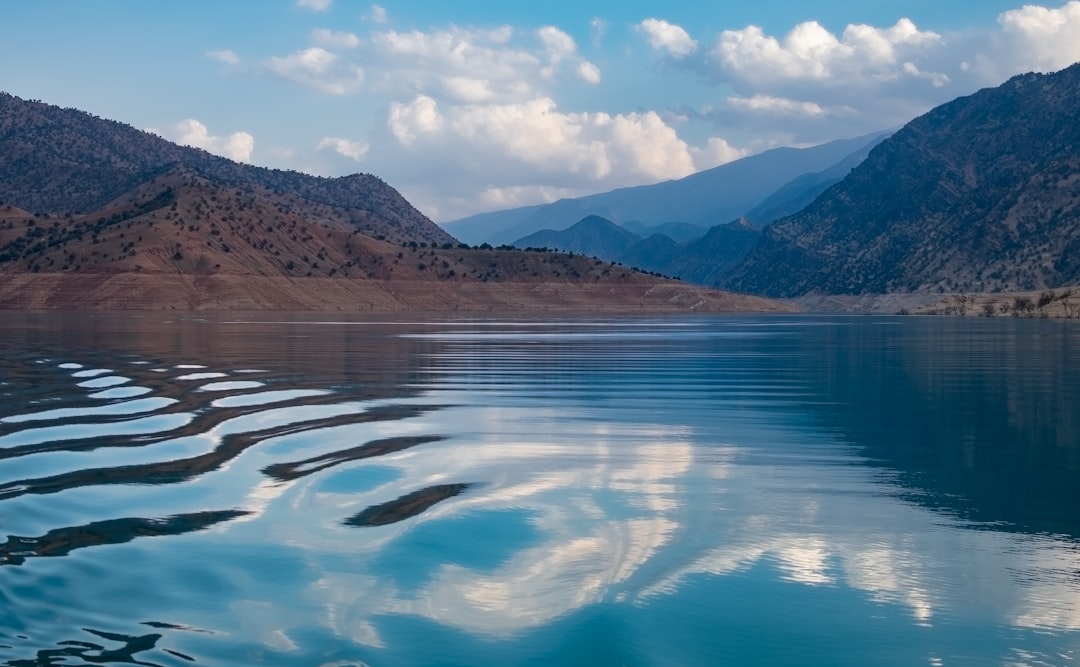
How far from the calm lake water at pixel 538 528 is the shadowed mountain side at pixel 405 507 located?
63 millimetres

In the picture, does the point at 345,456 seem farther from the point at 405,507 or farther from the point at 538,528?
the point at 538,528

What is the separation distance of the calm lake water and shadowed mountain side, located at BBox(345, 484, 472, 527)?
63mm

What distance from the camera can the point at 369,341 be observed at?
5662cm

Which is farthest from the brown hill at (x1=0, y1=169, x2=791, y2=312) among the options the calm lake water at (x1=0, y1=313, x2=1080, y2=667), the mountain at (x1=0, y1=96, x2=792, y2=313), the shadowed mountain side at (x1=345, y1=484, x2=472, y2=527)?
the shadowed mountain side at (x1=345, y1=484, x2=472, y2=527)

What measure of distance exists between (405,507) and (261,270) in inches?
5060

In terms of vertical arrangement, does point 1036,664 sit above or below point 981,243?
below

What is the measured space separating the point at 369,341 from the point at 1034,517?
45391mm

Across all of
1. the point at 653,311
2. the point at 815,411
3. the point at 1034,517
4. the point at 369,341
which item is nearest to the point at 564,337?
the point at 369,341

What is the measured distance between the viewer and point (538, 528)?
13586mm

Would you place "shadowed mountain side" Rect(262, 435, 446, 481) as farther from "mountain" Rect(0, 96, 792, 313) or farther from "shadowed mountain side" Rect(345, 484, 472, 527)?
"mountain" Rect(0, 96, 792, 313)

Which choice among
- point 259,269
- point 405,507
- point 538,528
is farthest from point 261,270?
point 538,528

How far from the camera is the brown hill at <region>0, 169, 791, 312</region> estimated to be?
409 feet

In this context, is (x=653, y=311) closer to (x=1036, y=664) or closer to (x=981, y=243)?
(x=981, y=243)

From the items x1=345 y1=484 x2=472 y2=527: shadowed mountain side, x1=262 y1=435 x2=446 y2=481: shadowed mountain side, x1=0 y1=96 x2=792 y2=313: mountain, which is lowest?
x1=345 y1=484 x2=472 y2=527: shadowed mountain side
